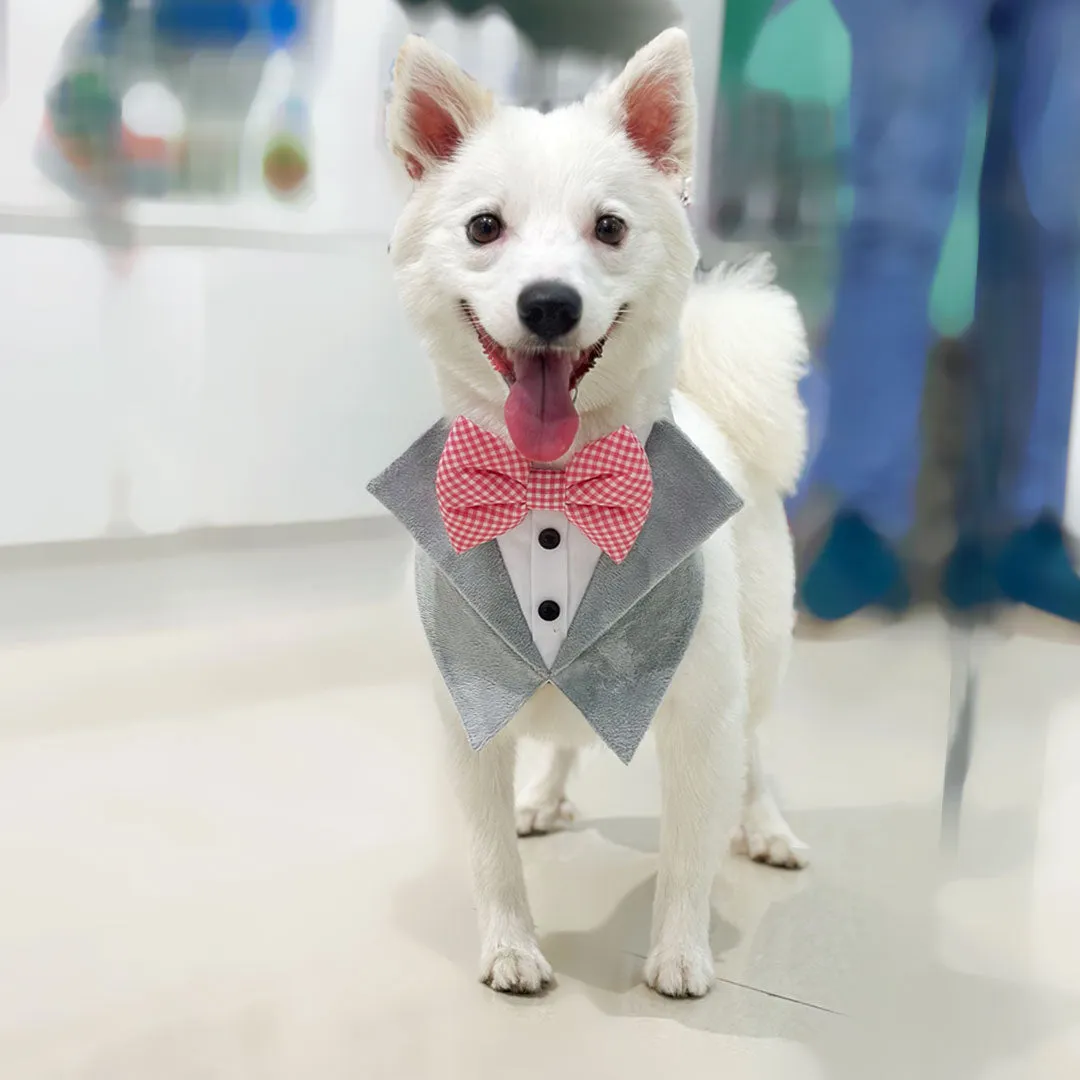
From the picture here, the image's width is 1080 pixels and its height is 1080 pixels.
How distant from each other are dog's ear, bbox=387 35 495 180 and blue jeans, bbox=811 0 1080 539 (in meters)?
2.06

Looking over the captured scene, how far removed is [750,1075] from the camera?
118 centimetres

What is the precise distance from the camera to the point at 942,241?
310 centimetres

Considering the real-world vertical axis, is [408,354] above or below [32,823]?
above

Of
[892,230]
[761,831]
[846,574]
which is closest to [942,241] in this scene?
[892,230]

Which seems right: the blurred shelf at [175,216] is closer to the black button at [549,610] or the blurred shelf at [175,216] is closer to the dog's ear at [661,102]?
the dog's ear at [661,102]

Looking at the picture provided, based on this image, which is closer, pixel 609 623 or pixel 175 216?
pixel 609 623

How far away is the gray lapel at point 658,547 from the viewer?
48.8 inches

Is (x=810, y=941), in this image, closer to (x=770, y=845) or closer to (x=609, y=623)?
(x=770, y=845)

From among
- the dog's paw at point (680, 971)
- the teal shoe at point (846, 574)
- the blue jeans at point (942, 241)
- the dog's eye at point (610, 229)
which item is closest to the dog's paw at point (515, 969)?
the dog's paw at point (680, 971)

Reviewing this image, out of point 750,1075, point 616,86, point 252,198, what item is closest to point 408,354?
point 252,198

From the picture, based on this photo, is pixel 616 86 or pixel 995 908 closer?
pixel 616 86

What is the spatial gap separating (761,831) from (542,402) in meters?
0.89

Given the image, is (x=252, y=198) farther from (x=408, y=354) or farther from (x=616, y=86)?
(x=616, y=86)

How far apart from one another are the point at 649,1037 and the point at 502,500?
62cm
